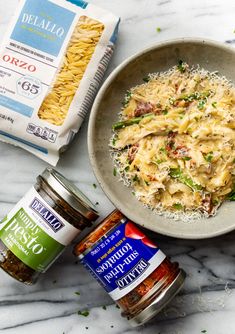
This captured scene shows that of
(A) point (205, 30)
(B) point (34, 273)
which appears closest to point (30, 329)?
(B) point (34, 273)

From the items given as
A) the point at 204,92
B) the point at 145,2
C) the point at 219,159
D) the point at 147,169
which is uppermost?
the point at 145,2

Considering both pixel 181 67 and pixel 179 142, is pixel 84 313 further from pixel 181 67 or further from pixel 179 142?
pixel 181 67

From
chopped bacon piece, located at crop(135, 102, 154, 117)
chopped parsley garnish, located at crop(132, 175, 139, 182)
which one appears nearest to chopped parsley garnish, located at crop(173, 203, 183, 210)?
chopped parsley garnish, located at crop(132, 175, 139, 182)

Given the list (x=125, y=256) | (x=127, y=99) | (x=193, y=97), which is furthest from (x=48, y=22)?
(x=125, y=256)

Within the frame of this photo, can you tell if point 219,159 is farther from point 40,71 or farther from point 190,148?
point 40,71

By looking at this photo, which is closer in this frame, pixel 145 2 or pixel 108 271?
pixel 108 271

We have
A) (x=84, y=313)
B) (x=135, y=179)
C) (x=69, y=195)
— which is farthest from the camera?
(x=84, y=313)

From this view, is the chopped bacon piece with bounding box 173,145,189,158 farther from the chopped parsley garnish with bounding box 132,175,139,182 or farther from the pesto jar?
the pesto jar
